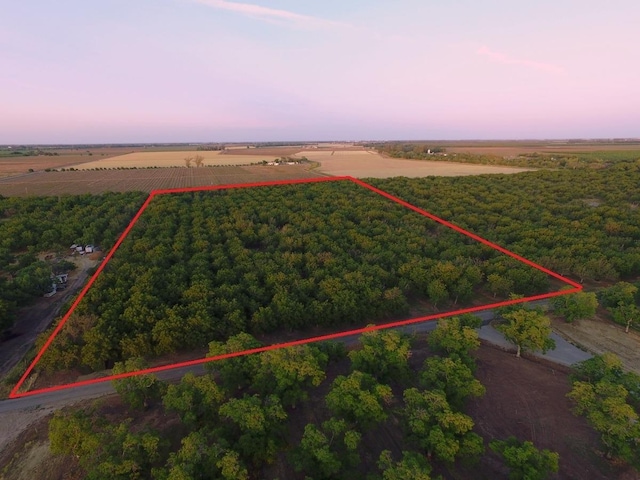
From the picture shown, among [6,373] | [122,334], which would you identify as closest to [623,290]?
[122,334]

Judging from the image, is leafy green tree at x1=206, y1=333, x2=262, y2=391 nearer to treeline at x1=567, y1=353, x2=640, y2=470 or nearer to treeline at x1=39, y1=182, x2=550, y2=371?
treeline at x1=39, y1=182, x2=550, y2=371

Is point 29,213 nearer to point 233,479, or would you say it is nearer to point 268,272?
point 268,272

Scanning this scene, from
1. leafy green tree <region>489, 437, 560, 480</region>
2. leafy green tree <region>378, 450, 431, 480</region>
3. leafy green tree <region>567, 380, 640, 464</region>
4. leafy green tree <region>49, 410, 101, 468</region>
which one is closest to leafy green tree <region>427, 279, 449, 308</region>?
leafy green tree <region>567, 380, 640, 464</region>

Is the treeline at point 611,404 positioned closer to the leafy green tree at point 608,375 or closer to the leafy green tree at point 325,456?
the leafy green tree at point 608,375

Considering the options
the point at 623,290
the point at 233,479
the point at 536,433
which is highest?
the point at 623,290

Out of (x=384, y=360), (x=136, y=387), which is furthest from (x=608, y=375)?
(x=136, y=387)
